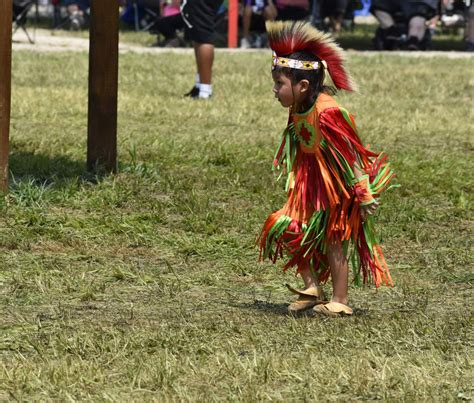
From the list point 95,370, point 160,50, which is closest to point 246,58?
point 160,50

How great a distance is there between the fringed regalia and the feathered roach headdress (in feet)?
0.04

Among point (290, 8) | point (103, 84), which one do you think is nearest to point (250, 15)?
point (290, 8)

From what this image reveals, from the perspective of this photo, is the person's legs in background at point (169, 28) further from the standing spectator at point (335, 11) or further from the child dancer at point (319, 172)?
the child dancer at point (319, 172)

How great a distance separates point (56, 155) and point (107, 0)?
131 centimetres

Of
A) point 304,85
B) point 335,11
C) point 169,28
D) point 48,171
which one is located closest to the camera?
point 304,85

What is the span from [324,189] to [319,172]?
0.07 m

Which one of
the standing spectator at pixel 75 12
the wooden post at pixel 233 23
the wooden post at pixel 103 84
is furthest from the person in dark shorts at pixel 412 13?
the wooden post at pixel 103 84

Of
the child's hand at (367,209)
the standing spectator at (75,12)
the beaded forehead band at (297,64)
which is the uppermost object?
the beaded forehead band at (297,64)

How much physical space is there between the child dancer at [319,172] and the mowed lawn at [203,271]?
250 mm

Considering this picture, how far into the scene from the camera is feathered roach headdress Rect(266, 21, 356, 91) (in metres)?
5.01

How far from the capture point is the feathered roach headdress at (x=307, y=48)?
5.01 metres

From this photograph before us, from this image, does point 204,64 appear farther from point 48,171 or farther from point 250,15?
point 250,15

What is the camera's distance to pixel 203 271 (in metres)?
6.00

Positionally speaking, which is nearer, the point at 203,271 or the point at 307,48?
the point at 307,48
